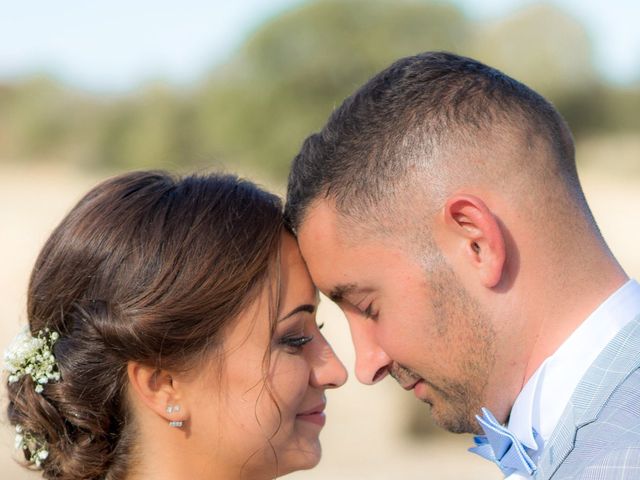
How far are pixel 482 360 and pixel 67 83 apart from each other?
104 feet

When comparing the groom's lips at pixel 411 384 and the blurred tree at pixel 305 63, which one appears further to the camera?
the blurred tree at pixel 305 63

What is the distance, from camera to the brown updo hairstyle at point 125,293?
342cm

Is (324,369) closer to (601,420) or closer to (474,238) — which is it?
(474,238)

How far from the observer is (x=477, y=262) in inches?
114

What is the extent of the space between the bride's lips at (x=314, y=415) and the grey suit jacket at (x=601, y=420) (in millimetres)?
1190

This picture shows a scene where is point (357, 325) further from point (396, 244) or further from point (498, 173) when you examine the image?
point (498, 173)

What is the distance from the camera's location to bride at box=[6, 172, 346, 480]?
3432mm

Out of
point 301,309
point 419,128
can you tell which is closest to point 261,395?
point 301,309

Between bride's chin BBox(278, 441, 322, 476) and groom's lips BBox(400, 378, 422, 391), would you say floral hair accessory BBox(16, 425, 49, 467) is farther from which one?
groom's lips BBox(400, 378, 422, 391)

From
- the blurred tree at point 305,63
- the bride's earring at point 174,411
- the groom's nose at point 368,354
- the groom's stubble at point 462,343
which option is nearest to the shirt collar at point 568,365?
the groom's stubble at point 462,343

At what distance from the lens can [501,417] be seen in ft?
10.0

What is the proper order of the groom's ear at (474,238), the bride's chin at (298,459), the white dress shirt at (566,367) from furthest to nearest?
the bride's chin at (298,459), the groom's ear at (474,238), the white dress shirt at (566,367)

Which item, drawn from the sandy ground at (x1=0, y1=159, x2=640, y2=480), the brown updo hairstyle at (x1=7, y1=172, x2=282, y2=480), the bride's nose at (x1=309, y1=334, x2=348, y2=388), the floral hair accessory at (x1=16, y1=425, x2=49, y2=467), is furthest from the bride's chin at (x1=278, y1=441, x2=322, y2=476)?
the sandy ground at (x1=0, y1=159, x2=640, y2=480)

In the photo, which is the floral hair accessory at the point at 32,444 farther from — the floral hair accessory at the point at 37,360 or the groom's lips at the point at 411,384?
the groom's lips at the point at 411,384
